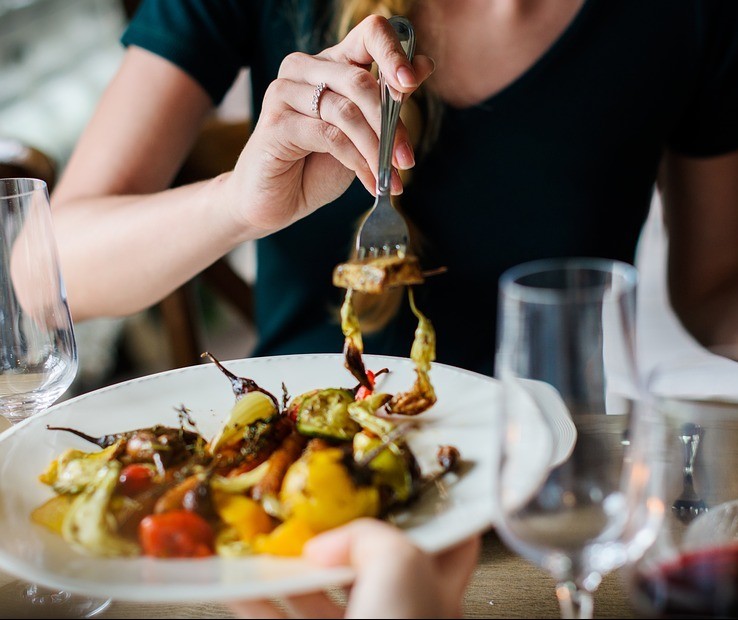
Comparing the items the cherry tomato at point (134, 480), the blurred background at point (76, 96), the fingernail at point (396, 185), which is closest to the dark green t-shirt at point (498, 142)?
the fingernail at point (396, 185)

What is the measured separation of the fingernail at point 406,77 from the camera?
674mm

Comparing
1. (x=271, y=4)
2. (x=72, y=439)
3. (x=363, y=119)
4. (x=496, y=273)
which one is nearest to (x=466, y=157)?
(x=496, y=273)

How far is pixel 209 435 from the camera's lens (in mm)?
705

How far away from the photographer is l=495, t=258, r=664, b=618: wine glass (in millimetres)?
420

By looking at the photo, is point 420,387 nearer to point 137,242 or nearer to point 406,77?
point 406,77

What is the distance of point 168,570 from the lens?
504mm

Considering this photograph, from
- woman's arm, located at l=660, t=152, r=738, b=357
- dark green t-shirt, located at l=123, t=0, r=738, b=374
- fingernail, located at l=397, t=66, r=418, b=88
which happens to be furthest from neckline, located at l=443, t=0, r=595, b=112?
fingernail, located at l=397, t=66, r=418, b=88

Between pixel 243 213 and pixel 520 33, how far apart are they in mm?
526

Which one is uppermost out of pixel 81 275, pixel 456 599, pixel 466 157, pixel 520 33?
pixel 520 33

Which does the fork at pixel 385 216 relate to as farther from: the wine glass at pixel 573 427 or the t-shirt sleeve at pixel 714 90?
the t-shirt sleeve at pixel 714 90

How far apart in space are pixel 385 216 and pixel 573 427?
31 cm

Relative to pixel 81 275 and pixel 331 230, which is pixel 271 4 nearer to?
pixel 331 230

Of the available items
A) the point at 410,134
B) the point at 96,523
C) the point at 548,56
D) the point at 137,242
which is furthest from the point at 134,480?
the point at 548,56

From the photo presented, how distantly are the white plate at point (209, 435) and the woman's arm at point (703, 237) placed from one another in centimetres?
68
